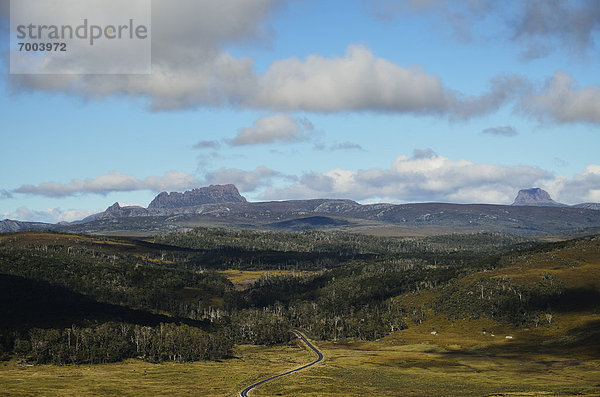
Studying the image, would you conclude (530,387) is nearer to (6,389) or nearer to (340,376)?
(340,376)

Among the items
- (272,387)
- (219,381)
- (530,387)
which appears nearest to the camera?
(530,387)

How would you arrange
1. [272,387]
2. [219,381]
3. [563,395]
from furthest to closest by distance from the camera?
1. [219,381]
2. [272,387]
3. [563,395]

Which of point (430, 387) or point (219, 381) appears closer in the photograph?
point (430, 387)

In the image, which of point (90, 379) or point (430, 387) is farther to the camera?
point (90, 379)

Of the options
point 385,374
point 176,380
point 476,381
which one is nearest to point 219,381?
point 176,380

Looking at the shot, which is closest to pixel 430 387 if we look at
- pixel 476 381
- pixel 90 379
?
pixel 476 381

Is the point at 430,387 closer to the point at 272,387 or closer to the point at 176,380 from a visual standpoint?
the point at 272,387

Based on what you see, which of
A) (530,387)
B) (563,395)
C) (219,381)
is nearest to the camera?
(563,395)

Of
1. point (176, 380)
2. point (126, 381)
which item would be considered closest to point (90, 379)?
point (126, 381)

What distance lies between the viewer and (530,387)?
532ft

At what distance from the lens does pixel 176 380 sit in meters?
193

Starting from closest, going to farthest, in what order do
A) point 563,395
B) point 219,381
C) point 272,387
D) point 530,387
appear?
point 563,395, point 530,387, point 272,387, point 219,381

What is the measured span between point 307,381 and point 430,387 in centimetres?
3754

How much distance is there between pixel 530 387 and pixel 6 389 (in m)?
146
